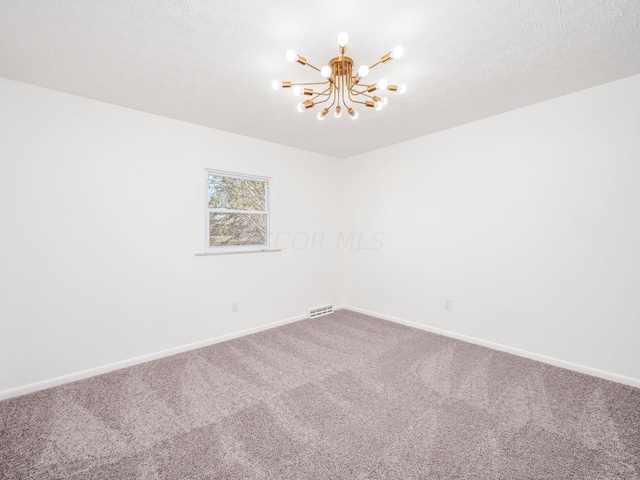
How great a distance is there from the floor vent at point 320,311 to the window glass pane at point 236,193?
5.41ft

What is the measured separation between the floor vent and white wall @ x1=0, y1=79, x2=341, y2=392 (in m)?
0.77

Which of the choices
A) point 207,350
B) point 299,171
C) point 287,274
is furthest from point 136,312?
point 299,171

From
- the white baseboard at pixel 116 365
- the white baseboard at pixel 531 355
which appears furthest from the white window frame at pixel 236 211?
the white baseboard at pixel 531 355

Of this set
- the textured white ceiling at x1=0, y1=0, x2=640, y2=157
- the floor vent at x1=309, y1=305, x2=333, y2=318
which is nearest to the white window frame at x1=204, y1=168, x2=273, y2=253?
the textured white ceiling at x1=0, y1=0, x2=640, y2=157

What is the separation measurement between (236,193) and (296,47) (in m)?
2.04

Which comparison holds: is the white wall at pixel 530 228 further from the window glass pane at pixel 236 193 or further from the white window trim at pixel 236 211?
the window glass pane at pixel 236 193

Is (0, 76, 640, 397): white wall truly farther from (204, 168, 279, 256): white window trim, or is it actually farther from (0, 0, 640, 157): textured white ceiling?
(0, 0, 640, 157): textured white ceiling

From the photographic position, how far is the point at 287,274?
13.0 ft

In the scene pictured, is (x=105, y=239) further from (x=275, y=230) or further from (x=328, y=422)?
(x=328, y=422)

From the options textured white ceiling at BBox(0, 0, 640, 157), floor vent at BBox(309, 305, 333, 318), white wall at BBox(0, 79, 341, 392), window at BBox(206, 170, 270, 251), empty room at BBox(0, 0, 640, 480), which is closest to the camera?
textured white ceiling at BBox(0, 0, 640, 157)

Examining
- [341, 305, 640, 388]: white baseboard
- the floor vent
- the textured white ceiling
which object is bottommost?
the floor vent

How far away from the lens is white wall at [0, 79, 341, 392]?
2.23 metres

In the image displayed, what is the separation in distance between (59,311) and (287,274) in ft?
7.68

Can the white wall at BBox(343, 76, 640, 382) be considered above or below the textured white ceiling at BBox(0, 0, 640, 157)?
below
